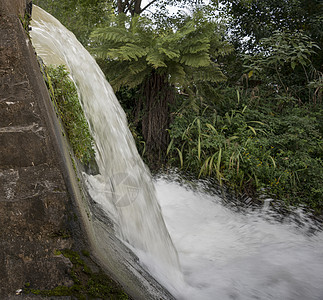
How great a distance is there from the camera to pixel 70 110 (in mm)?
2062

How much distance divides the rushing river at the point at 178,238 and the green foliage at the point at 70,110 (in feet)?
0.94

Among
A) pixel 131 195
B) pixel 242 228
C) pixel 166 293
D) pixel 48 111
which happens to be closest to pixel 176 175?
pixel 242 228

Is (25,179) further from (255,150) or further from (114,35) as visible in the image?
(255,150)

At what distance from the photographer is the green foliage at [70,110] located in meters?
1.99

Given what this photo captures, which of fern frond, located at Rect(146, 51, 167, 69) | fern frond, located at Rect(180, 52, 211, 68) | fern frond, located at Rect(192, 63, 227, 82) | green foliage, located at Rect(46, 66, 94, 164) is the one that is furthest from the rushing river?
fern frond, located at Rect(192, 63, 227, 82)

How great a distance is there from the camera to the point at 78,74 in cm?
292

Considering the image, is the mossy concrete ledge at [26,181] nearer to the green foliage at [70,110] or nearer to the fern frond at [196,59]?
the green foliage at [70,110]

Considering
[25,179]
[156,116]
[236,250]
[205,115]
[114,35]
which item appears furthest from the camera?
[205,115]

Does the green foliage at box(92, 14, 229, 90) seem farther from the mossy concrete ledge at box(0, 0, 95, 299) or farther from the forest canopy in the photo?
the mossy concrete ledge at box(0, 0, 95, 299)

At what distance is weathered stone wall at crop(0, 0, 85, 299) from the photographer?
1.30m

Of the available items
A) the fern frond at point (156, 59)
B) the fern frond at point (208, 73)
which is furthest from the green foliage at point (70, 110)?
the fern frond at point (208, 73)

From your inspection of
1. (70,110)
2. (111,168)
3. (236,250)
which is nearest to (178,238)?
(236,250)

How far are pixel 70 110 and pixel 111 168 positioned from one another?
0.75 meters

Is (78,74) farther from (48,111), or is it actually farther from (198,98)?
(198,98)
